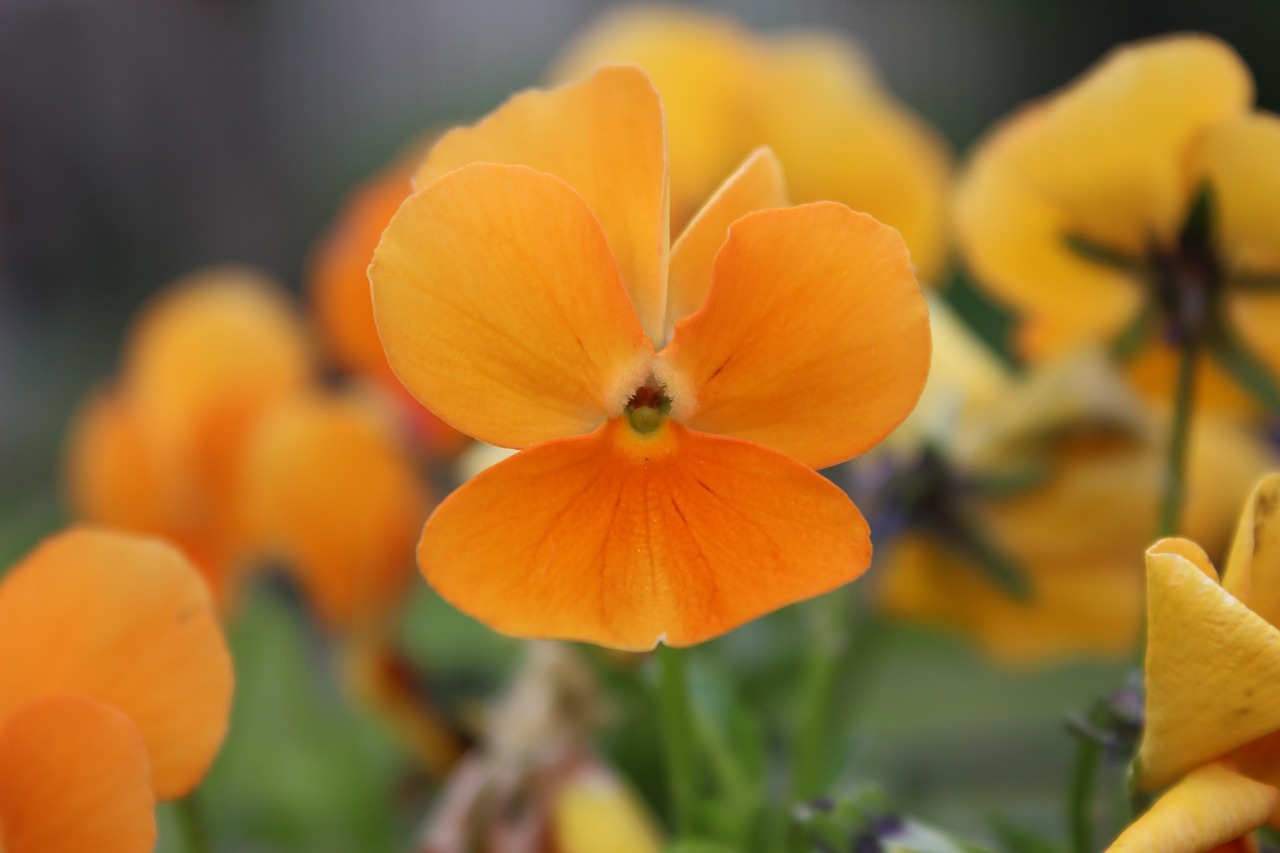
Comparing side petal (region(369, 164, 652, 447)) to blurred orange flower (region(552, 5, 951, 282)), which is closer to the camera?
side petal (region(369, 164, 652, 447))

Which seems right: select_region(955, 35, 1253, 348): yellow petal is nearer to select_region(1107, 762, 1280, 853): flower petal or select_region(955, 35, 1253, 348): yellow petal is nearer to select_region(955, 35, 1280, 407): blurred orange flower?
select_region(955, 35, 1280, 407): blurred orange flower

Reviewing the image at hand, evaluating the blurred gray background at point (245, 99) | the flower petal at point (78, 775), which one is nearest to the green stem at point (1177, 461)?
the flower petal at point (78, 775)

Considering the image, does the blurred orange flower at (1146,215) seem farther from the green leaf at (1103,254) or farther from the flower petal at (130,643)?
the flower petal at (130,643)

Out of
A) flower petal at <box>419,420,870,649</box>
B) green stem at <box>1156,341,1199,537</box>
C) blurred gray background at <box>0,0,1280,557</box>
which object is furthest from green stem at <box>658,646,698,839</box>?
blurred gray background at <box>0,0,1280,557</box>

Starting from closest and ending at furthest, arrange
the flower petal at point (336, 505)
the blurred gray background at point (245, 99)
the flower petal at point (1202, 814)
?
the flower petal at point (1202, 814), the flower petal at point (336, 505), the blurred gray background at point (245, 99)

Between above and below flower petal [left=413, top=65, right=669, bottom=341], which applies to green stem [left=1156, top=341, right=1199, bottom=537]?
below

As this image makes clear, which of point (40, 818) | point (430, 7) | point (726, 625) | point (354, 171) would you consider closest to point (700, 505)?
point (726, 625)

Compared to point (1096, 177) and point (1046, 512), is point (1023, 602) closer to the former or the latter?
point (1046, 512)
